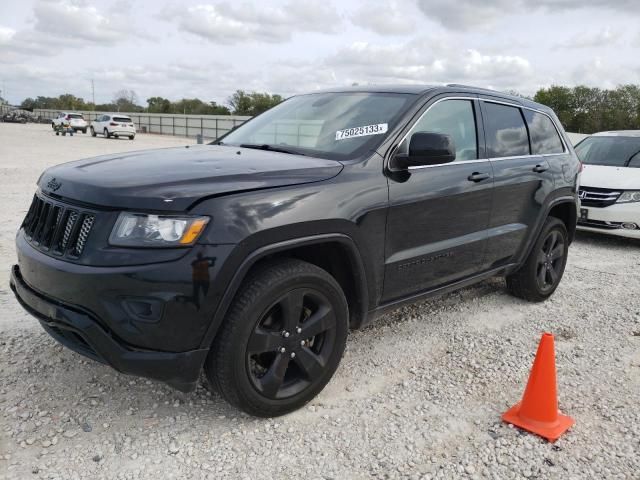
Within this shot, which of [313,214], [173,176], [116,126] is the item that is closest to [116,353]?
[173,176]

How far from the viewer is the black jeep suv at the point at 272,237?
2.50 metres

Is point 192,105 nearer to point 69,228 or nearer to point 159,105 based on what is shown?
point 159,105

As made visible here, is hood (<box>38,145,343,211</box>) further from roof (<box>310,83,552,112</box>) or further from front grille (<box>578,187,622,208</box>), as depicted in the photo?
front grille (<box>578,187,622,208</box>)

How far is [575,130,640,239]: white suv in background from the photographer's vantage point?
7.54 meters

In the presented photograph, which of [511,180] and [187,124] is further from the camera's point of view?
[187,124]

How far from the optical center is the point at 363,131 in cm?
347

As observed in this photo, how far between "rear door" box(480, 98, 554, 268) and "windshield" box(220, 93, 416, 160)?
0.98 m

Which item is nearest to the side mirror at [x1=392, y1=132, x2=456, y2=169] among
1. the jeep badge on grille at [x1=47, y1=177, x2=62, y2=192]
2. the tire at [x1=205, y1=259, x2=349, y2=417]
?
the tire at [x1=205, y1=259, x2=349, y2=417]

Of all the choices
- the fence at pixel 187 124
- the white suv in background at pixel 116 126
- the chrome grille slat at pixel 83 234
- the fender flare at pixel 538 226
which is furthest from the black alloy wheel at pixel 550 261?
the fence at pixel 187 124

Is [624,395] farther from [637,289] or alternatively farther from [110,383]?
[110,383]

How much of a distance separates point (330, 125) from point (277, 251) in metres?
1.25

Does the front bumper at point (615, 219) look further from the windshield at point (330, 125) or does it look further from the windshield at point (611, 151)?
the windshield at point (330, 125)

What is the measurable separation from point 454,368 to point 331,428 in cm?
114

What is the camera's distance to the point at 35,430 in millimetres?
2842
